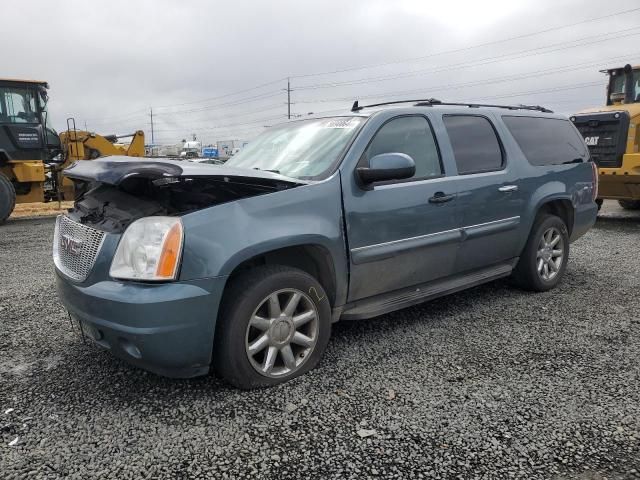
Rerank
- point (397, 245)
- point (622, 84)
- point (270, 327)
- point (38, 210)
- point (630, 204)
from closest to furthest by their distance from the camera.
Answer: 1. point (270, 327)
2. point (397, 245)
3. point (622, 84)
4. point (630, 204)
5. point (38, 210)

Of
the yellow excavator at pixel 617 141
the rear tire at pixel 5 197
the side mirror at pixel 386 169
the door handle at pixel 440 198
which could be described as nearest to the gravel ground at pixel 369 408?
the door handle at pixel 440 198

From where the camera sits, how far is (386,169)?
336 cm

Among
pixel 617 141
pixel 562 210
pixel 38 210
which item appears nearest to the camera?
pixel 562 210

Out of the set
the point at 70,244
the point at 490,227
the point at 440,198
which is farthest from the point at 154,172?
the point at 490,227

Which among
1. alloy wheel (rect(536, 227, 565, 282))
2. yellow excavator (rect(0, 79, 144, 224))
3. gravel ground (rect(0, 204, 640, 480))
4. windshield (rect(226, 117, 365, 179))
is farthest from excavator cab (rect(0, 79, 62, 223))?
alloy wheel (rect(536, 227, 565, 282))

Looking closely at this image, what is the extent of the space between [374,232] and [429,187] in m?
0.68

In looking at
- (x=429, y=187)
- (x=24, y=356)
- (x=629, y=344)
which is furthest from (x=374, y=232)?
(x=24, y=356)

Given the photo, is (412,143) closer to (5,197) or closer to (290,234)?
(290,234)

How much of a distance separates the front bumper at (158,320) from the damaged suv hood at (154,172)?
0.58 m

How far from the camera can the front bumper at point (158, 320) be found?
2631 millimetres

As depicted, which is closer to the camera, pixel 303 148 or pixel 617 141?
pixel 303 148

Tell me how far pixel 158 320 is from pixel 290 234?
912 mm

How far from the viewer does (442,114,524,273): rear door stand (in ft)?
13.7

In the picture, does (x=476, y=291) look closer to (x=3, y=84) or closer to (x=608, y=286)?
(x=608, y=286)
